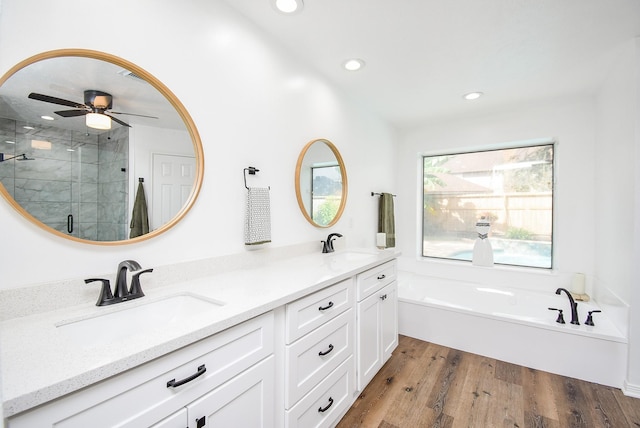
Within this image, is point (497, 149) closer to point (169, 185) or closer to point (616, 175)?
point (616, 175)

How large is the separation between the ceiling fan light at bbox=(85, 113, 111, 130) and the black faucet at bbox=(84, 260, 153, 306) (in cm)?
57

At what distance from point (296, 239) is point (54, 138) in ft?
4.91

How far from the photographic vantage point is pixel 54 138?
1087mm

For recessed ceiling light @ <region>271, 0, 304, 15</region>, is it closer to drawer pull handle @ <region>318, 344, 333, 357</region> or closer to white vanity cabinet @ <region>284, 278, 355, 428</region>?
white vanity cabinet @ <region>284, 278, 355, 428</region>

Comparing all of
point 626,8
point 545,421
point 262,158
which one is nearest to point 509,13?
point 626,8

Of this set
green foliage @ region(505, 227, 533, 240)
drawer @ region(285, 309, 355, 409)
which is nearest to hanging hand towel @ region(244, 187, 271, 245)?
drawer @ region(285, 309, 355, 409)

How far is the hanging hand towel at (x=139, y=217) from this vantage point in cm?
129

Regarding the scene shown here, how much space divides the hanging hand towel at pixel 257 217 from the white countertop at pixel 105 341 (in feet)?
0.96

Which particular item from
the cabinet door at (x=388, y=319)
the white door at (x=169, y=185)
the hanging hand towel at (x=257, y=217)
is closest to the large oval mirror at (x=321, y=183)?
the hanging hand towel at (x=257, y=217)

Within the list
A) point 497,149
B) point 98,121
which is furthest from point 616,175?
point 98,121

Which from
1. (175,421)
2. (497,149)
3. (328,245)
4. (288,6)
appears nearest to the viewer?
(175,421)

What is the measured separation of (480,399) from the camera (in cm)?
197

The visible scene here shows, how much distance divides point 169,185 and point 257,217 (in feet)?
1.76

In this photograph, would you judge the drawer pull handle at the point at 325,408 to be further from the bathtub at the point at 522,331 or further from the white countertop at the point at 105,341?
the bathtub at the point at 522,331
